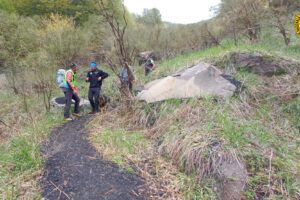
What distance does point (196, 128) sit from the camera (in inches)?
224

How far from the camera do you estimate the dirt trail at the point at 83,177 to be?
446 centimetres

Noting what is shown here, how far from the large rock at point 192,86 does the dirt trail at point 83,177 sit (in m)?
2.19

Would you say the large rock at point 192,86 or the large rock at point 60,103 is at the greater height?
the large rock at point 192,86

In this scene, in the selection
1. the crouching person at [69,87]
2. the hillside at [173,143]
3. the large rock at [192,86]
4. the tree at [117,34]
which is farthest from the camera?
the crouching person at [69,87]

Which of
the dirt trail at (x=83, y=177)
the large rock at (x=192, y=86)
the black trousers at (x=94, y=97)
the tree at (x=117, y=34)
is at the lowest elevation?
the dirt trail at (x=83, y=177)

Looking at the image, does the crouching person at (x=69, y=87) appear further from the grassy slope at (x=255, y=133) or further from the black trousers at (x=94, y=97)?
the grassy slope at (x=255, y=133)

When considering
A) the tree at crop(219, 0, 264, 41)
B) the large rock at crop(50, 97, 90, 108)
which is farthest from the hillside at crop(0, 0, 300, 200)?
the tree at crop(219, 0, 264, 41)

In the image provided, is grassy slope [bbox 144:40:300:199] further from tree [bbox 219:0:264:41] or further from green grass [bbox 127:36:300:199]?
tree [bbox 219:0:264:41]

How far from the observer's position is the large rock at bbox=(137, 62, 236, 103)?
7.15 m

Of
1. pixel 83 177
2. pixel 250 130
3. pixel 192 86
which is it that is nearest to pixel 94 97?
pixel 192 86

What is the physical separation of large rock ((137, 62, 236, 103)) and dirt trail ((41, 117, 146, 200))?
7.17ft

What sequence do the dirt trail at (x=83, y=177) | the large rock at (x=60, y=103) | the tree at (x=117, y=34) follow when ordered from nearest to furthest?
the dirt trail at (x=83, y=177), the tree at (x=117, y=34), the large rock at (x=60, y=103)

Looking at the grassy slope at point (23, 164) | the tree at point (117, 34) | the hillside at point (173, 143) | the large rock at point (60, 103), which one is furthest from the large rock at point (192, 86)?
the large rock at point (60, 103)

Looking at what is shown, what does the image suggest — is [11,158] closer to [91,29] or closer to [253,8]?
[253,8]
